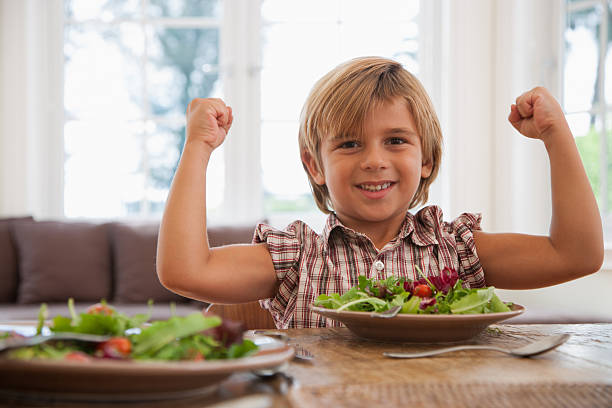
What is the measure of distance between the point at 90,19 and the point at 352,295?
10.9 ft

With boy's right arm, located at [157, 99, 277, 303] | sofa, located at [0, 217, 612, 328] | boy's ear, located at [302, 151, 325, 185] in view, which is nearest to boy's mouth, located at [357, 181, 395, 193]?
boy's ear, located at [302, 151, 325, 185]

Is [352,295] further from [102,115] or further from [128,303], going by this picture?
[102,115]

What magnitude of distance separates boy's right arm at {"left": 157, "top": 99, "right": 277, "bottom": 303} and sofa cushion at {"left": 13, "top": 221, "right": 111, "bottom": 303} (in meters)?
2.13

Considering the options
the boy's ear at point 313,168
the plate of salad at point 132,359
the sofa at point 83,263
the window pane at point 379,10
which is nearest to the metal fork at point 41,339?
the plate of salad at point 132,359

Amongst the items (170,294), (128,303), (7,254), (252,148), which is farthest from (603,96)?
(7,254)

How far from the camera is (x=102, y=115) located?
3.66 m

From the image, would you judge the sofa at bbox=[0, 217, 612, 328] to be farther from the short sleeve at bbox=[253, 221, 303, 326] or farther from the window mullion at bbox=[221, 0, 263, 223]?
the short sleeve at bbox=[253, 221, 303, 326]

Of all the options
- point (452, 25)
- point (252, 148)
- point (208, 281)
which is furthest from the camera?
point (252, 148)

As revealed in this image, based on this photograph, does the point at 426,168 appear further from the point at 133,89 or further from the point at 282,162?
the point at 133,89

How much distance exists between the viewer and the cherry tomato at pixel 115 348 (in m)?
0.52

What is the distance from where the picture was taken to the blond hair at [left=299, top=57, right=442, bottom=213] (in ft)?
3.99

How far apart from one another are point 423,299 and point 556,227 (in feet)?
1.57

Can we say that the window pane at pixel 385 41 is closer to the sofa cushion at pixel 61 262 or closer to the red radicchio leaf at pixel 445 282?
the sofa cushion at pixel 61 262

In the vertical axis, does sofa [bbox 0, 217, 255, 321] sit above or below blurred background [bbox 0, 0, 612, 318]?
below
